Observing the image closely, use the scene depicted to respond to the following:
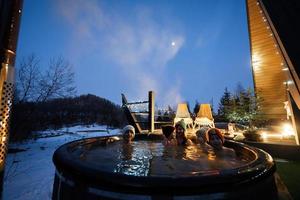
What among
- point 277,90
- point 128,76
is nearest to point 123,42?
A: point 128,76

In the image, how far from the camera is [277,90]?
10.4m

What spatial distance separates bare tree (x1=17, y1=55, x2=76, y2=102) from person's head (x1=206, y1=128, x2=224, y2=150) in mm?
7216

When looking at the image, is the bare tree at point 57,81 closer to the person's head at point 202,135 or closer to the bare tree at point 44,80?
the bare tree at point 44,80

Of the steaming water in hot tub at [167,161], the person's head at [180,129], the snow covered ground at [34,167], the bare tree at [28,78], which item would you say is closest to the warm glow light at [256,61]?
the person's head at [180,129]

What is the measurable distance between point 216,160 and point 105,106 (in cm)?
2174

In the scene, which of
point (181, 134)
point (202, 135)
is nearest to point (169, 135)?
point (181, 134)

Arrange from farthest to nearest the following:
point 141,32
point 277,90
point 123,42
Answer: point 141,32 → point 123,42 → point 277,90

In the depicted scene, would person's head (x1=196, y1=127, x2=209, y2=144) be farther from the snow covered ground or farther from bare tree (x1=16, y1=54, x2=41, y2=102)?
bare tree (x1=16, y1=54, x2=41, y2=102)

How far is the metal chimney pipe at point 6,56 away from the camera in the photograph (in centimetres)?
80

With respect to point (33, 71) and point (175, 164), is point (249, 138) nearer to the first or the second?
point (175, 164)

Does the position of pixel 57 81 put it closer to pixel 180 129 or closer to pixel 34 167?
pixel 34 167

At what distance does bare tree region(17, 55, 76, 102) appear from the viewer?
775 cm

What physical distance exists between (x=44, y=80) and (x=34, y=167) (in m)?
5.75

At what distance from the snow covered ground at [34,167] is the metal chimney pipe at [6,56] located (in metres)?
7.30
